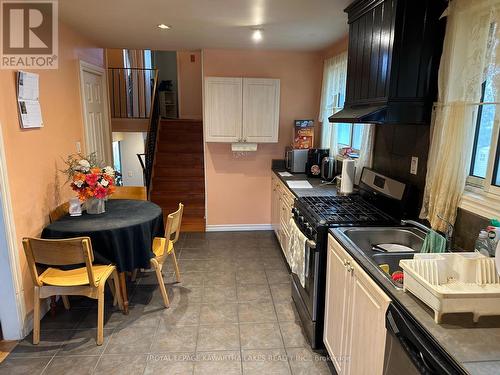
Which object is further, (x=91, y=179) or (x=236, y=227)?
(x=236, y=227)

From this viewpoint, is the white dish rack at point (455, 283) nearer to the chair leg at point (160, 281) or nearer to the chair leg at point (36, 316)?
the chair leg at point (160, 281)

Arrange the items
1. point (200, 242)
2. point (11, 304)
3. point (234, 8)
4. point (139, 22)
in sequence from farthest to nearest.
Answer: point (200, 242) → point (139, 22) → point (234, 8) → point (11, 304)

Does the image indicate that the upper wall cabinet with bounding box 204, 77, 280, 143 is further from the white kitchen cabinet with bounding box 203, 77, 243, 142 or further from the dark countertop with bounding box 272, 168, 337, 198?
the dark countertop with bounding box 272, 168, 337, 198

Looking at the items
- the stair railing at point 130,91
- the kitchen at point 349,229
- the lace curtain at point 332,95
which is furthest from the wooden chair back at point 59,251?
the stair railing at point 130,91

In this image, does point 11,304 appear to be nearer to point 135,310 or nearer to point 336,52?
point 135,310

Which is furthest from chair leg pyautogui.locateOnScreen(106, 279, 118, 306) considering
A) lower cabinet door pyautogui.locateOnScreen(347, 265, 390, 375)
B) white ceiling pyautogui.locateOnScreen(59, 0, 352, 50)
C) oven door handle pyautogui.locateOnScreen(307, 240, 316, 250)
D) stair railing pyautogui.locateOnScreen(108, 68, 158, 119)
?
stair railing pyautogui.locateOnScreen(108, 68, 158, 119)

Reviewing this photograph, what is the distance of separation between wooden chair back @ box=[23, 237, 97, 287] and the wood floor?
101 inches

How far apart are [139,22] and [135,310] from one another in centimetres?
258

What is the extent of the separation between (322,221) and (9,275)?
2.23 meters

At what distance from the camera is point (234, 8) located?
2.59 metres

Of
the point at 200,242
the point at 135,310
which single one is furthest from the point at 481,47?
the point at 200,242

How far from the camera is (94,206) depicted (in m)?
2.85

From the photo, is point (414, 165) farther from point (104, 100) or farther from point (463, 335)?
point (104, 100)

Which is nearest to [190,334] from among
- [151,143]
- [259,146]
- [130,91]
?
[259,146]
